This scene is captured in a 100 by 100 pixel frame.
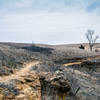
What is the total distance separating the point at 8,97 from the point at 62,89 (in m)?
3.18

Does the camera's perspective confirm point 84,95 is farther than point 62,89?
Yes

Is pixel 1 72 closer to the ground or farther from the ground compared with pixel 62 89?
A: farther from the ground

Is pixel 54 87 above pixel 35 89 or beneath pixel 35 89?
beneath

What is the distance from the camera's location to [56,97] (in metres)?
6.60

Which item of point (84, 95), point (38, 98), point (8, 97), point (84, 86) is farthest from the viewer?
point (84, 86)

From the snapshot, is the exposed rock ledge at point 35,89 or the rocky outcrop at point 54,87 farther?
the rocky outcrop at point 54,87

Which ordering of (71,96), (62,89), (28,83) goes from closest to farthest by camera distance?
(28,83)
(62,89)
(71,96)

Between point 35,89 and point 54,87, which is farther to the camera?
point 54,87

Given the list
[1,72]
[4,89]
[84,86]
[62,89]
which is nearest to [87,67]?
[84,86]

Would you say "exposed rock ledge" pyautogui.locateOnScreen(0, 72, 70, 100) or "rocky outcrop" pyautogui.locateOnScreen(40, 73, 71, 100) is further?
"rocky outcrop" pyautogui.locateOnScreen(40, 73, 71, 100)

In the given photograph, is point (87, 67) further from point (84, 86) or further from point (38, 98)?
point (38, 98)

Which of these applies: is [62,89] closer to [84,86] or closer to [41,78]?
[41,78]

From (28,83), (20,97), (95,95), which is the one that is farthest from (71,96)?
(20,97)

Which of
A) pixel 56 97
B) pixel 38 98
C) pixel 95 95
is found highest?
pixel 38 98
